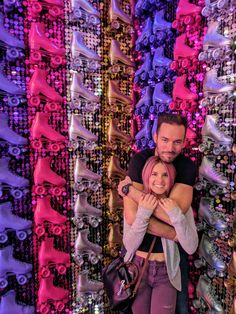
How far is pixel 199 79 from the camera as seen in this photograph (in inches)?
74.6

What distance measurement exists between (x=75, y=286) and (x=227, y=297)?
1080mm

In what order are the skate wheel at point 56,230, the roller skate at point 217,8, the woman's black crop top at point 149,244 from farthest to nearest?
the skate wheel at point 56,230 < the roller skate at point 217,8 < the woman's black crop top at point 149,244

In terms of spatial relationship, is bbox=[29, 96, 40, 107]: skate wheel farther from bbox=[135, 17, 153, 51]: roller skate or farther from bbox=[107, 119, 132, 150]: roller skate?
bbox=[135, 17, 153, 51]: roller skate

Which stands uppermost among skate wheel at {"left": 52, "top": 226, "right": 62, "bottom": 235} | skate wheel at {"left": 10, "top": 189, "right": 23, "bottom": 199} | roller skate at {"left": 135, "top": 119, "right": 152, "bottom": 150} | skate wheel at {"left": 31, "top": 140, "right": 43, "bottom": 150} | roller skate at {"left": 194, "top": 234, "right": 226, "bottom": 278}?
roller skate at {"left": 135, "top": 119, "right": 152, "bottom": 150}

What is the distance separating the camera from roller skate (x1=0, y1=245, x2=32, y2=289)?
1885mm

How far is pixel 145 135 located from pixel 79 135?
0.51 m

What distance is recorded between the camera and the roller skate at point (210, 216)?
1.72 metres

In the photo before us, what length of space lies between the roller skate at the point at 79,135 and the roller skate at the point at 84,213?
14.4 inches

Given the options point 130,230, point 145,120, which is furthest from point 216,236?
point 145,120

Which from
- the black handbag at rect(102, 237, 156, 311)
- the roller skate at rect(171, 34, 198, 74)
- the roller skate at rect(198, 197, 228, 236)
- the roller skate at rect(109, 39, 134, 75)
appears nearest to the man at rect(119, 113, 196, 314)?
the black handbag at rect(102, 237, 156, 311)

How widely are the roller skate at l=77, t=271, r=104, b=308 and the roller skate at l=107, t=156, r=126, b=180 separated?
0.74m

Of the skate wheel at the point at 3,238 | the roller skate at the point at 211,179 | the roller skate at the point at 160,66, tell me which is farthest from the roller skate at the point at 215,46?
the skate wheel at the point at 3,238

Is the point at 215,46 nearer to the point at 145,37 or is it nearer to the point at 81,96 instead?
the point at 145,37

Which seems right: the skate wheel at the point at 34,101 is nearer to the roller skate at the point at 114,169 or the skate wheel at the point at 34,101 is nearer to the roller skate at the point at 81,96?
the roller skate at the point at 81,96
